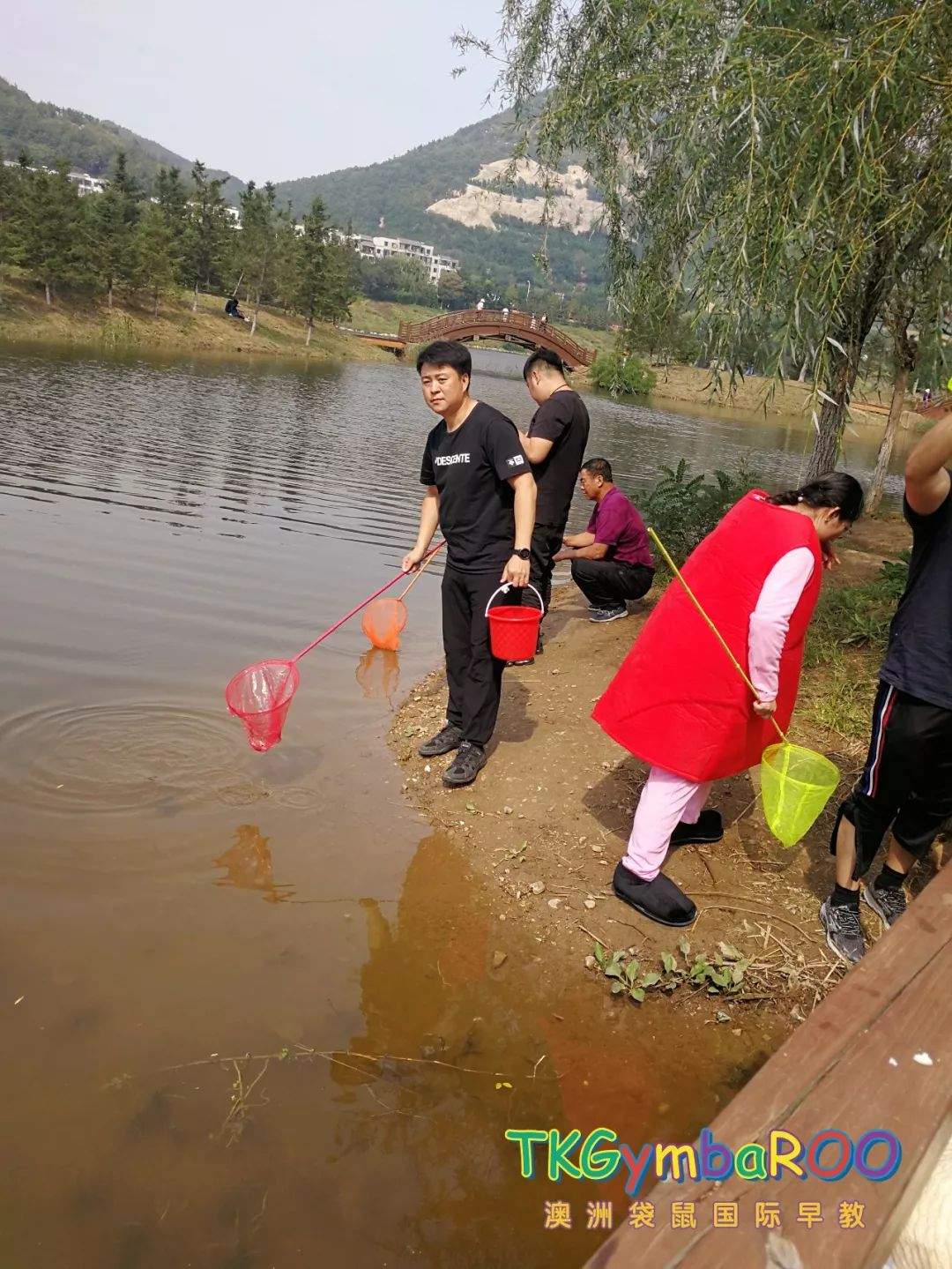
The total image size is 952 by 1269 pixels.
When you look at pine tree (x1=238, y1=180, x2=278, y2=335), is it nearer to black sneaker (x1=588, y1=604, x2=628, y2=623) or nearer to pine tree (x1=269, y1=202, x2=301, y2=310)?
pine tree (x1=269, y1=202, x2=301, y2=310)

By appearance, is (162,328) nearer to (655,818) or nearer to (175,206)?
(175,206)

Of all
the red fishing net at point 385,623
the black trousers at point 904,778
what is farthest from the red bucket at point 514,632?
the red fishing net at point 385,623

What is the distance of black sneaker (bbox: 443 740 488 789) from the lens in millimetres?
4023

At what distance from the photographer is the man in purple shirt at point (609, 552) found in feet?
20.6

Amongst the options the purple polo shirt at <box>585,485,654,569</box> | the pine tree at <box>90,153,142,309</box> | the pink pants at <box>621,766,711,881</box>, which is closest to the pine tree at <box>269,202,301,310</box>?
the pine tree at <box>90,153,142,309</box>

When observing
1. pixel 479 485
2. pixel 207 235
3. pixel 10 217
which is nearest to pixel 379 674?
pixel 479 485

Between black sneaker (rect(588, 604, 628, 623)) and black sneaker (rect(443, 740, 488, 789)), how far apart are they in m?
2.64

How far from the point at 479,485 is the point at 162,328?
37651 millimetres

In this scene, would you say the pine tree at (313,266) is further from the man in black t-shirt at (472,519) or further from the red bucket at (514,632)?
the red bucket at (514,632)

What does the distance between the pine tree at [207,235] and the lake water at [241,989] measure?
43.9 metres

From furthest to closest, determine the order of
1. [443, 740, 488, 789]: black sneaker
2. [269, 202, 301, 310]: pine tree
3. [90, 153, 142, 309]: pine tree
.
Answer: [269, 202, 301, 310]: pine tree
[90, 153, 142, 309]: pine tree
[443, 740, 488, 789]: black sneaker

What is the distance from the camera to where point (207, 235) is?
4509 cm

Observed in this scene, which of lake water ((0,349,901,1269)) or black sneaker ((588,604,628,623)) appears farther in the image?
black sneaker ((588,604,628,623))

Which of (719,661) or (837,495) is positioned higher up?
(837,495)
